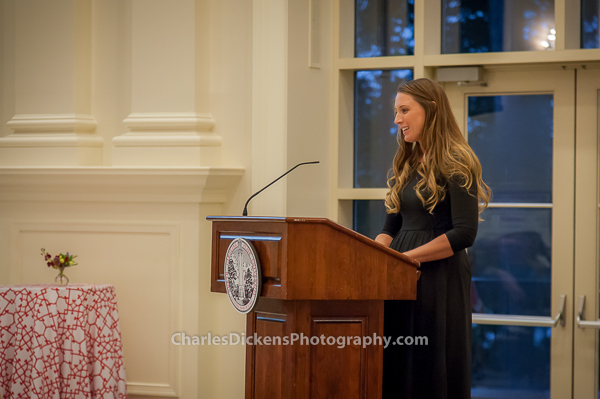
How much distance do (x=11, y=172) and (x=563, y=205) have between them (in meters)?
2.96

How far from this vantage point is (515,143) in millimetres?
3850

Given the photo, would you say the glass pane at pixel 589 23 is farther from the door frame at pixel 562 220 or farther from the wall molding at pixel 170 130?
the wall molding at pixel 170 130

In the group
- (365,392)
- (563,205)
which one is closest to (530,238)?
(563,205)

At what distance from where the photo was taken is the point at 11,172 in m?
3.73

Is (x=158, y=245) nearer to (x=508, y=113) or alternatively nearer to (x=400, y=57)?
(x=400, y=57)

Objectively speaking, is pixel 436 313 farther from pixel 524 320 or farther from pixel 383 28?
pixel 383 28

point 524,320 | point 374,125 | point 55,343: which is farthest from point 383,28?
point 55,343

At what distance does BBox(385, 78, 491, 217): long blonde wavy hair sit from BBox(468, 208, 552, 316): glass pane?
1.37 meters

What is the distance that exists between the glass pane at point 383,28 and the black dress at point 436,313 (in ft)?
5.24

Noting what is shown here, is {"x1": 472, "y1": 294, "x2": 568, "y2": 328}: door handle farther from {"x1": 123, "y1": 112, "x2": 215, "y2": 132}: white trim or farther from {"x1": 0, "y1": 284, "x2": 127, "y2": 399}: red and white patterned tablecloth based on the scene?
{"x1": 0, "y1": 284, "x2": 127, "y2": 399}: red and white patterned tablecloth

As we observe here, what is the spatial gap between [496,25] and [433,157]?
1641 mm

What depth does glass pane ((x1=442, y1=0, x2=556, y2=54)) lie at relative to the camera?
3.73m

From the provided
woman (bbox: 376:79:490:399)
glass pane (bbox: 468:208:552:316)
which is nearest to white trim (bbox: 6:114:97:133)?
woman (bbox: 376:79:490:399)

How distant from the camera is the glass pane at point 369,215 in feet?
13.3
